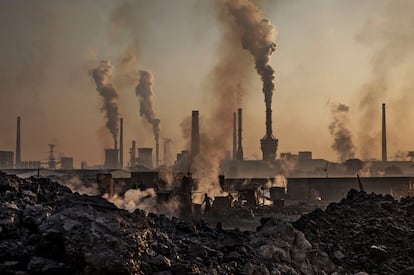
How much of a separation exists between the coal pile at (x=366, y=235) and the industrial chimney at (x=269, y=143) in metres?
36.8

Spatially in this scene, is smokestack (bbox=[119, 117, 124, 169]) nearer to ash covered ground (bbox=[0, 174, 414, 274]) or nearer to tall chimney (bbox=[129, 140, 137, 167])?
tall chimney (bbox=[129, 140, 137, 167])

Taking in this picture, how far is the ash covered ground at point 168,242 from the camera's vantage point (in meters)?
Answer: 6.24

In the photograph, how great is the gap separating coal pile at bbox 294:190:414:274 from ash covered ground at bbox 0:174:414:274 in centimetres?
2

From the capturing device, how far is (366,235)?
32.7ft

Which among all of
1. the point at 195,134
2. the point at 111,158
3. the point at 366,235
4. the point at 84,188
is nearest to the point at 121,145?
the point at 111,158

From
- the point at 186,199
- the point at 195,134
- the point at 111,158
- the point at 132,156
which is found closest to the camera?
the point at 186,199

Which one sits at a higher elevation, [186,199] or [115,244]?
[115,244]

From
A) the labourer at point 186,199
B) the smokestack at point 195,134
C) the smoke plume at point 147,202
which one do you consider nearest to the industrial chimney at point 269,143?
the smokestack at point 195,134

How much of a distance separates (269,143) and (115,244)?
4827cm

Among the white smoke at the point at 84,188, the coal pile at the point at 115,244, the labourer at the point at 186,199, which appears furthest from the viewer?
the white smoke at the point at 84,188

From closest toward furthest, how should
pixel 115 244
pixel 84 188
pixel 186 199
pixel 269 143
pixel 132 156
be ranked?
1. pixel 115 244
2. pixel 186 199
3. pixel 84 188
4. pixel 269 143
5. pixel 132 156

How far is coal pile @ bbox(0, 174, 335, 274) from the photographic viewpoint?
616 cm

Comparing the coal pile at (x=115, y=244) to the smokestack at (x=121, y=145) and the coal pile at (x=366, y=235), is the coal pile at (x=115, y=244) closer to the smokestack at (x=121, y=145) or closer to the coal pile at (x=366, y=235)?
the coal pile at (x=366, y=235)

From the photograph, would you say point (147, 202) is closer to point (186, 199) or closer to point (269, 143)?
point (186, 199)
